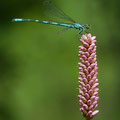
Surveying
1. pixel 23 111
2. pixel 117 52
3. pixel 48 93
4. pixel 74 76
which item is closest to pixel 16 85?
pixel 23 111

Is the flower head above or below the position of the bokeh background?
above

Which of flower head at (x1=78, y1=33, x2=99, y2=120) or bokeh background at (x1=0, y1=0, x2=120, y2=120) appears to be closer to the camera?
flower head at (x1=78, y1=33, x2=99, y2=120)

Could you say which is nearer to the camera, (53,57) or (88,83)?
(88,83)

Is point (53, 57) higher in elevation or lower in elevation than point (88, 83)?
lower

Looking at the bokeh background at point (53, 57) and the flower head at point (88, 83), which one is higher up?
the flower head at point (88, 83)

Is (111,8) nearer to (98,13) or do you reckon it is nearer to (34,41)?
(98,13)
